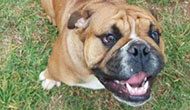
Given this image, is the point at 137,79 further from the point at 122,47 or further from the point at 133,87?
the point at 122,47

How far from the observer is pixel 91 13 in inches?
91.0

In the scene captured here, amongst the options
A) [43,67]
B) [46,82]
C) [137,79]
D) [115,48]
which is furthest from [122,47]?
[43,67]

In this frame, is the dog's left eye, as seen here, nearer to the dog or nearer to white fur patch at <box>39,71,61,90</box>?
the dog

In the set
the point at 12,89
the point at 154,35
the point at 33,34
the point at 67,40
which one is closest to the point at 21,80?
the point at 12,89

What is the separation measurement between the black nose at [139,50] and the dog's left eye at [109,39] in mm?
120

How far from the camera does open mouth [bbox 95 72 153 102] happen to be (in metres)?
2.30

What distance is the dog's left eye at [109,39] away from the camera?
2.18 meters

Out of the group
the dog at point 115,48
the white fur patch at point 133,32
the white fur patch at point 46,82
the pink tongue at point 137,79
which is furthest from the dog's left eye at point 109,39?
the white fur patch at point 46,82

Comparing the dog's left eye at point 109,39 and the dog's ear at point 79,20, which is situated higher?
the dog's ear at point 79,20

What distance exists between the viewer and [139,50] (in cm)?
209

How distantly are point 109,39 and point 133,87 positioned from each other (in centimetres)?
35

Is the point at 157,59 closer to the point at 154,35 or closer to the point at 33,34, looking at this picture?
the point at 154,35

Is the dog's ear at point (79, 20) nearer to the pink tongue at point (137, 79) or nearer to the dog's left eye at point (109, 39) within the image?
the dog's left eye at point (109, 39)

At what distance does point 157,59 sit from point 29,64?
1.35m
